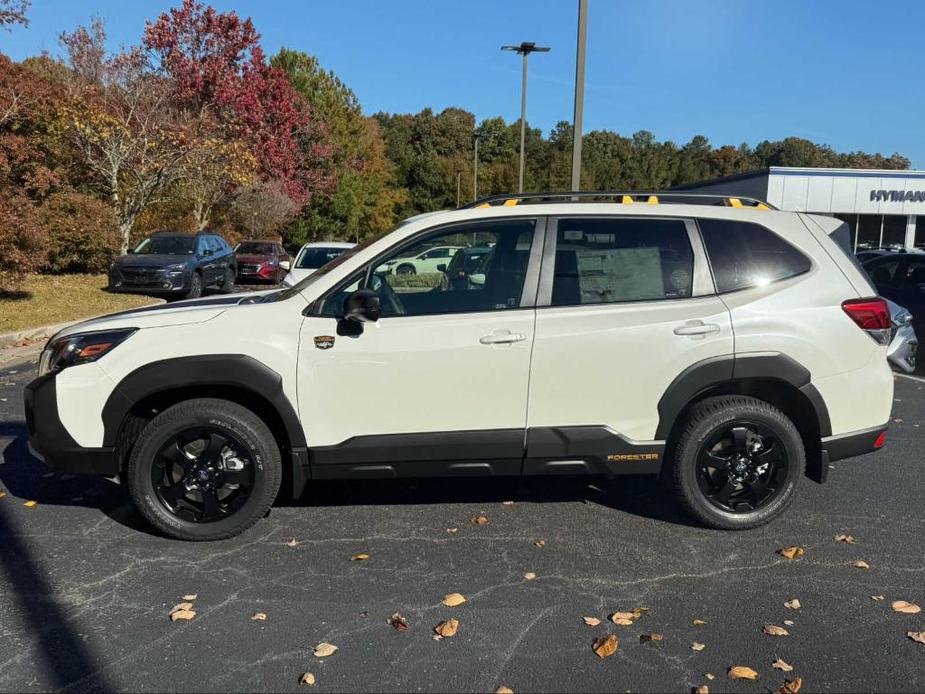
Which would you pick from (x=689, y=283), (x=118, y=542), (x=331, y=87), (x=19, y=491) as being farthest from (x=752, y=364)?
(x=331, y=87)

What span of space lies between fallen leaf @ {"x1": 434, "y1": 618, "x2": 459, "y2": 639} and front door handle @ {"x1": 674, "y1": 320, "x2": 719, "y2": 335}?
1.93 metres

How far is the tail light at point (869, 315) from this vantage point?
162 inches

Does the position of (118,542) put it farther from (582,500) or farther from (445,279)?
(582,500)

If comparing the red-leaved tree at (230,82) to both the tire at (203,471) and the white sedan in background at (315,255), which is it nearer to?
the white sedan in background at (315,255)

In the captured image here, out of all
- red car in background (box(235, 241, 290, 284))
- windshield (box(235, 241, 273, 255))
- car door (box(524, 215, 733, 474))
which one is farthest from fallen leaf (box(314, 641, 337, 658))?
windshield (box(235, 241, 273, 255))

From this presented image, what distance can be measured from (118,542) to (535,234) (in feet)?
9.57

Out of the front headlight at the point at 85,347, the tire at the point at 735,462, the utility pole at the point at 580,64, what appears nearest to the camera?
the front headlight at the point at 85,347

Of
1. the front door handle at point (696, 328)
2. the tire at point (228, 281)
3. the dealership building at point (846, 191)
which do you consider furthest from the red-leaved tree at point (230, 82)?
the front door handle at point (696, 328)

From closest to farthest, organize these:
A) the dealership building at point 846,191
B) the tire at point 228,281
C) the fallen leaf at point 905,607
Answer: the fallen leaf at point 905,607 → the tire at point 228,281 → the dealership building at point 846,191

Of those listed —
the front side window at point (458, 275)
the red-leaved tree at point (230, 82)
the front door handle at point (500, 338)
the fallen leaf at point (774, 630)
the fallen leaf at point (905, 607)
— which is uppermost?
the red-leaved tree at point (230, 82)

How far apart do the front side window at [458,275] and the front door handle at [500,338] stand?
0.55 feet

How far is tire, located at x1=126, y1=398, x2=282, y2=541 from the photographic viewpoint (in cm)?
391

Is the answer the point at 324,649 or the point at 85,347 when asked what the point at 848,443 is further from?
the point at 85,347

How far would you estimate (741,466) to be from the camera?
13.8ft
